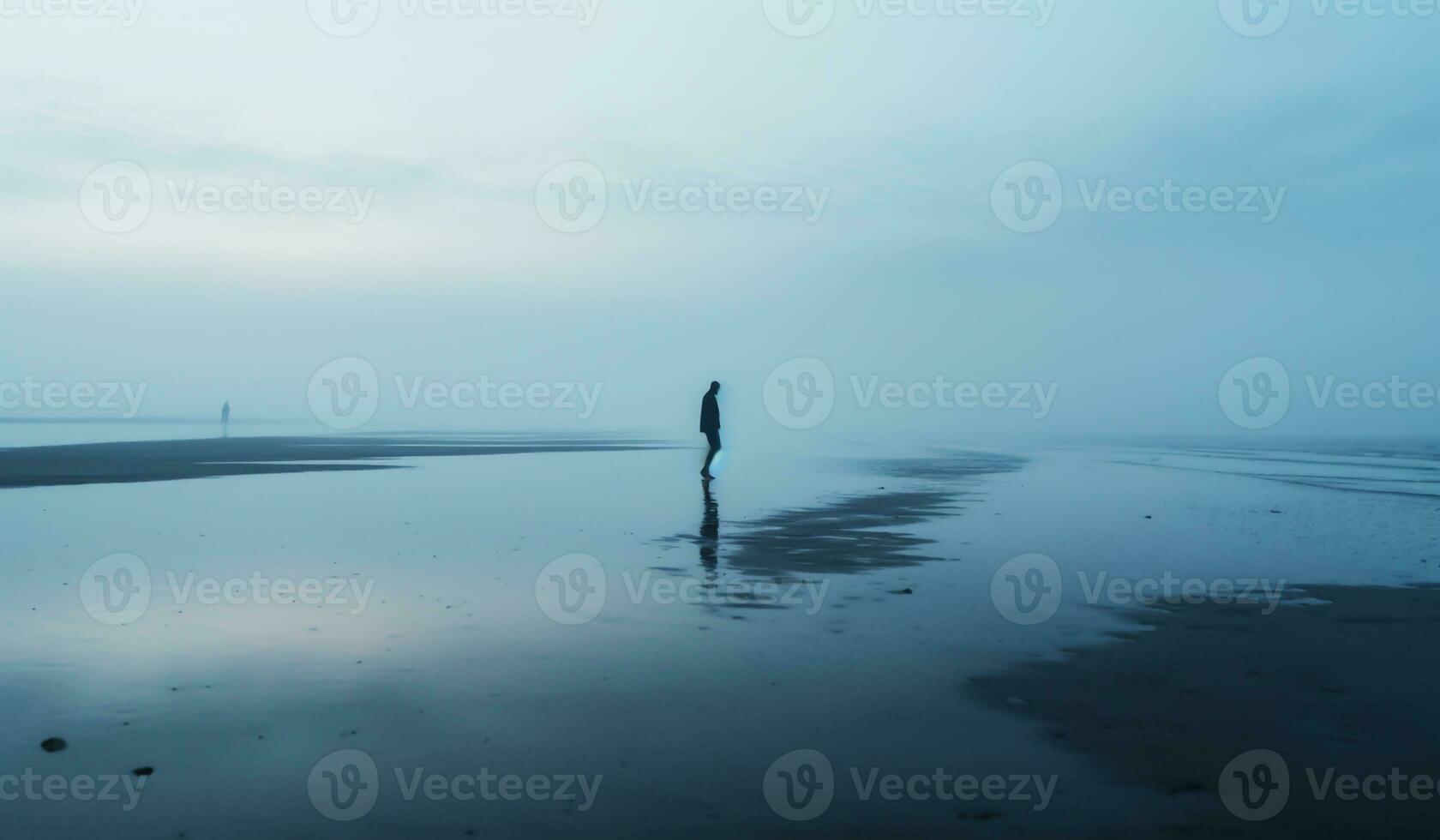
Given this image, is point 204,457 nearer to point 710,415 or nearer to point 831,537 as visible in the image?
point 710,415

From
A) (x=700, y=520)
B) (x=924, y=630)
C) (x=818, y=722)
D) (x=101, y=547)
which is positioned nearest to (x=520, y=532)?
(x=700, y=520)

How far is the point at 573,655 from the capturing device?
8.56 m

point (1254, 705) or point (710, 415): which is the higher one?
point (710, 415)

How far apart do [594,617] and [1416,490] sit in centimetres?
2711

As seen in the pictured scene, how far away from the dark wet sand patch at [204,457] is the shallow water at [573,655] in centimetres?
953

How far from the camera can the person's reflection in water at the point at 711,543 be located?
12734 mm

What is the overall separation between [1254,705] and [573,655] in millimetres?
5242

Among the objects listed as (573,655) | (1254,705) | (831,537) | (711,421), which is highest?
(711,421)

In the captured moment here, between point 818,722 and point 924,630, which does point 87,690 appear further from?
point 924,630

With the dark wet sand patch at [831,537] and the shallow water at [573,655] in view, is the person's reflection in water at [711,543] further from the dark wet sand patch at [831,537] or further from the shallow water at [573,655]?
the shallow water at [573,655]

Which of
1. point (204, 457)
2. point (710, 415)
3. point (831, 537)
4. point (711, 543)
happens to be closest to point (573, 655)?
point (711, 543)

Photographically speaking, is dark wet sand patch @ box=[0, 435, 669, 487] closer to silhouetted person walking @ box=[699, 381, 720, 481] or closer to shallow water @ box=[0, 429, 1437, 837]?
shallow water @ box=[0, 429, 1437, 837]

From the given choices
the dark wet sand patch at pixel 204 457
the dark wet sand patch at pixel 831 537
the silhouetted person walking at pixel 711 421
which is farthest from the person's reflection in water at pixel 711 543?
the dark wet sand patch at pixel 204 457

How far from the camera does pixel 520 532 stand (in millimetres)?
16641
